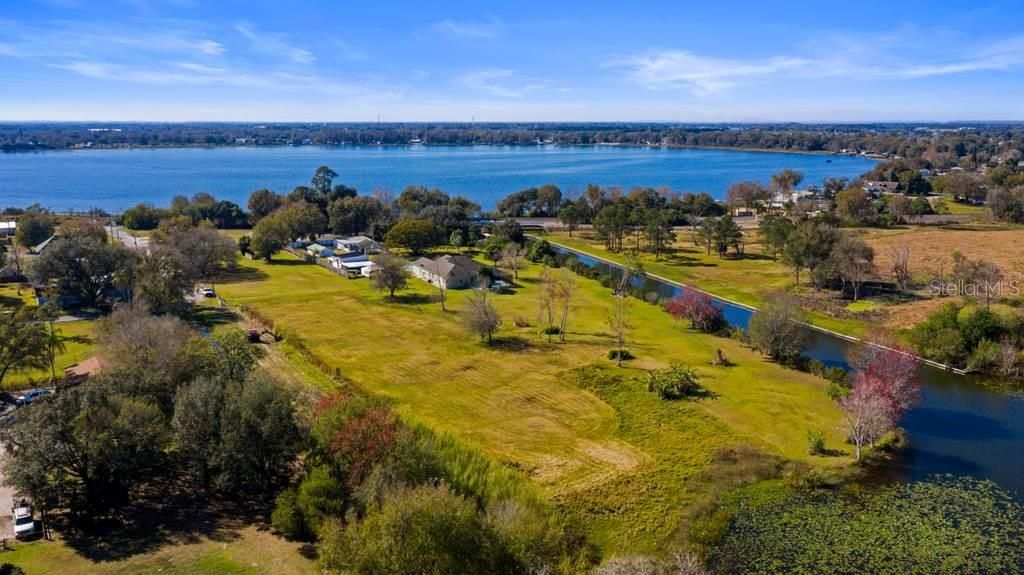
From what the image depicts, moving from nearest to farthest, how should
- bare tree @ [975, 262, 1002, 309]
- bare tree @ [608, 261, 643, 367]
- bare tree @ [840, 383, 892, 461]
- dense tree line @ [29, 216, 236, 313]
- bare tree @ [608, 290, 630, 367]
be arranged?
bare tree @ [840, 383, 892, 461] → bare tree @ [608, 290, 630, 367] → bare tree @ [608, 261, 643, 367] → dense tree line @ [29, 216, 236, 313] → bare tree @ [975, 262, 1002, 309]

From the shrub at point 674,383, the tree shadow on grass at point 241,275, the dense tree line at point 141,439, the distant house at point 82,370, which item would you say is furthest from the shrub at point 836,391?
the tree shadow on grass at point 241,275

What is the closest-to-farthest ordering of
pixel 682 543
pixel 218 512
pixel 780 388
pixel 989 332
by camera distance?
1. pixel 682 543
2. pixel 218 512
3. pixel 780 388
4. pixel 989 332

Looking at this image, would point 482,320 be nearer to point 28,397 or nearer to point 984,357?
point 28,397

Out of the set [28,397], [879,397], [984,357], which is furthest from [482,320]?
[984,357]

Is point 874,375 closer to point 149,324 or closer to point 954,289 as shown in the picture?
point 954,289

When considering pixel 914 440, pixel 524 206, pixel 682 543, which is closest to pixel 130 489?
pixel 682 543

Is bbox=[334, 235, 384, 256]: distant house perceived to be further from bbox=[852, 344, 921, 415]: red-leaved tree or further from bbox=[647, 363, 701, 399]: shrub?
bbox=[852, 344, 921, 415]: red-leaved tree

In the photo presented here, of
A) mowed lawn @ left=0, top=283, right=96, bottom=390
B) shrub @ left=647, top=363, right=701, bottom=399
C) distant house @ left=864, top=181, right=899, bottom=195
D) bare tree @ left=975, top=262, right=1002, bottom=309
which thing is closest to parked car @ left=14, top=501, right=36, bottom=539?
mowed lawn @ left=0, top=283, right=96, bottom=390
